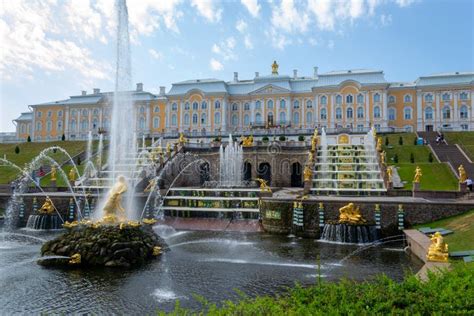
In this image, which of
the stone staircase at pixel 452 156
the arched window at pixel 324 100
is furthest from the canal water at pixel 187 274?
the arched window at pixel 324 100

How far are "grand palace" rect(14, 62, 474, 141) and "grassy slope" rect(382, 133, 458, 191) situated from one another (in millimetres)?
17043

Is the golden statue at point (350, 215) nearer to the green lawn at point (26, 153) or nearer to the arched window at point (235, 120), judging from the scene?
the green lawn at point (26, 153)

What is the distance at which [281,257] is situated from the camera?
16359mm

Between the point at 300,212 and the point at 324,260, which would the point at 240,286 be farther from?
the point at 300,212

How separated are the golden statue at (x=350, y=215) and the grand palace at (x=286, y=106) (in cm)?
3730

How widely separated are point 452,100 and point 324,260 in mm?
60695

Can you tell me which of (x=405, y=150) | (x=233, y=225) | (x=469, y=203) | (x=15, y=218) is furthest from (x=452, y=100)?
(x=15, y=218)

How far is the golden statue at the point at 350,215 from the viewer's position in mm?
20250

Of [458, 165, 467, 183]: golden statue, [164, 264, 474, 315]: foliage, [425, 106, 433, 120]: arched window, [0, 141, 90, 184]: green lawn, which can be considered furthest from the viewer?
[425, 106, 433, 120]: arched window

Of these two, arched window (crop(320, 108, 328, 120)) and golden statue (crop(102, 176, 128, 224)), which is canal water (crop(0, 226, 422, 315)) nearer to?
golden statue (crop(102, 176, 128, 224))

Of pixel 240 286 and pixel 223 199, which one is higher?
pixel 223 199

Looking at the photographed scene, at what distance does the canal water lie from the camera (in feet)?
35.1

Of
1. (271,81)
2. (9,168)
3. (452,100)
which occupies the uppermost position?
(271,81)

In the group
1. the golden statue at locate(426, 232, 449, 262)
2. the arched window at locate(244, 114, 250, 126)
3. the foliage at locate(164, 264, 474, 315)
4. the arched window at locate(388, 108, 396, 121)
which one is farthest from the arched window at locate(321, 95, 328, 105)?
the foliage at locate(164, 264, 474, 315)
